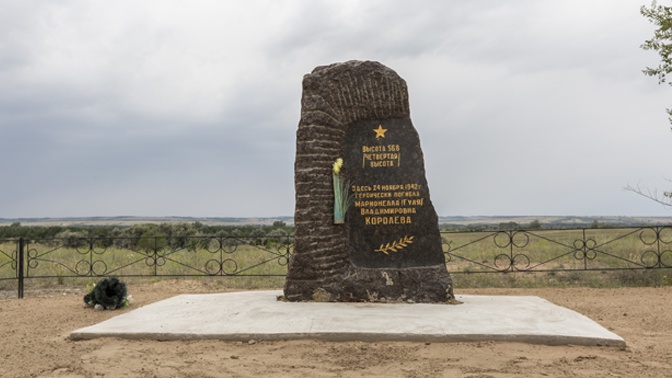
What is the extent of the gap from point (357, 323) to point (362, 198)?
1.92 m

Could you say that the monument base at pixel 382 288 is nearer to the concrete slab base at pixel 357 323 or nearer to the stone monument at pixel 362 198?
the stone monument at pixel 362 198

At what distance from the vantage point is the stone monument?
6.78m

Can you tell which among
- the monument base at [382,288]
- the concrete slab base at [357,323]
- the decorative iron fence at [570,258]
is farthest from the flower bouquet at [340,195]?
the decorative iron fence at [570,258]

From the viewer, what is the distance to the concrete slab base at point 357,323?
17.1 ft

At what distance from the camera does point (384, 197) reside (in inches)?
274

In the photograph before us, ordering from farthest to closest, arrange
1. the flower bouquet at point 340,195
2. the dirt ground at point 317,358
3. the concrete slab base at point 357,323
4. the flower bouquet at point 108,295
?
the flower bouquet at point 108,295, the flower bouquet at point 340,195, the concrete slab base at point 357,323, the dirt ground at point 317,358

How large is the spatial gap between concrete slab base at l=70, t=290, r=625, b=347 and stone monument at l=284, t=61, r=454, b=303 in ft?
1.04

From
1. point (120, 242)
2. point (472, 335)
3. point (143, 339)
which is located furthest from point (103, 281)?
point (120, 242)

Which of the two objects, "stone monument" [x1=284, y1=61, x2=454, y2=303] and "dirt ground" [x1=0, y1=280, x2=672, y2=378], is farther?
"stone monument" [x1=284, y1=61, x2=454, y2=303]

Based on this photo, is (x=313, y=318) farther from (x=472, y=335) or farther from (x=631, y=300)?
(x=631, y=300)

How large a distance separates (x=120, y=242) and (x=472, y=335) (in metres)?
18.2

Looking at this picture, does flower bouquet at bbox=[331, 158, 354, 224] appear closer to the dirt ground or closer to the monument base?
the monument base

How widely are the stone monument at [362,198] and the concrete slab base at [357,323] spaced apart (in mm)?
318

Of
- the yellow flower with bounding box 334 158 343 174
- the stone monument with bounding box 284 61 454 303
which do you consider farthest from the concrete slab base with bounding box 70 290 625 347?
the yellow flower with bounding box 334 158 343 174
